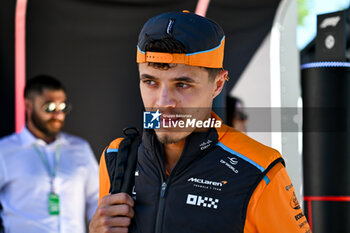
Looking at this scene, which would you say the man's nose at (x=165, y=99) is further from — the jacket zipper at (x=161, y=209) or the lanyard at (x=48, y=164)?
the lanyard at (x=48, y=164)

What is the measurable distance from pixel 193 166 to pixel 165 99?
280mm

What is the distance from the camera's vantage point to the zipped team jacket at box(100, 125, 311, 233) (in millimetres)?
1487

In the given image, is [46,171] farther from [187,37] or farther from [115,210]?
[187,37]

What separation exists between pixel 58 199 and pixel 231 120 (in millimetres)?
1564

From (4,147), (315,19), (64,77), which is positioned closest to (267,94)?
(315,19)

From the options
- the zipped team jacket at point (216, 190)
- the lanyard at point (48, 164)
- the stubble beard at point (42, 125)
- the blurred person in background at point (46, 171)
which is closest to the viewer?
the zipped team jacket at point (216, 190)

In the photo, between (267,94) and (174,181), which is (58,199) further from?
(174,181)

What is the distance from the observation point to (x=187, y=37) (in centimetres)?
151

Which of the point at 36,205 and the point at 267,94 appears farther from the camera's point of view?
the point at 36,205

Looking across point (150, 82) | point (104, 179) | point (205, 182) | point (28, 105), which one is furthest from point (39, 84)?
point (205, 182)

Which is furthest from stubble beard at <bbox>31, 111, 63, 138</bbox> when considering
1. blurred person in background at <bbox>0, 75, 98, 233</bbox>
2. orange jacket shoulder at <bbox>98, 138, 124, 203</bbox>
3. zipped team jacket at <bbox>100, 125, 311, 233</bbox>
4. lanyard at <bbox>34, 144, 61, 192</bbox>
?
zipped team jacket at <bbox>100, 125, 311, 233</bbox>

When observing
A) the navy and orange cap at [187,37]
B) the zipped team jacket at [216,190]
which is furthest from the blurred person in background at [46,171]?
the navy and orange cap at [187,37]

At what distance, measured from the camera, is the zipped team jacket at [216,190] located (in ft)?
4.88

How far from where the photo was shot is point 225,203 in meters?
1.53
